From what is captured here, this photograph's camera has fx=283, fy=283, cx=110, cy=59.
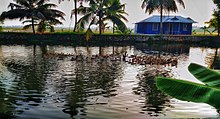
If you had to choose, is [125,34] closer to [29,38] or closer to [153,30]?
[153,30]

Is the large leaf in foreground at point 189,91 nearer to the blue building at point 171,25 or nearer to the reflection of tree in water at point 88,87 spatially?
the reflection of tree in water at point 88,87

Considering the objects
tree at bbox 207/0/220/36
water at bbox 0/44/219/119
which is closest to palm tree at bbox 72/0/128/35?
tree at bbox 207/0/220/36

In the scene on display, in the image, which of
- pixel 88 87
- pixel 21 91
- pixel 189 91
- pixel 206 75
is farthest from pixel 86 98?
pixel 189 91

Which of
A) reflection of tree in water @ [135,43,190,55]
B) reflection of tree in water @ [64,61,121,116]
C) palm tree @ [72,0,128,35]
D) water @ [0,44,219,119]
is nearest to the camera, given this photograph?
water @ [0,44,219,119]

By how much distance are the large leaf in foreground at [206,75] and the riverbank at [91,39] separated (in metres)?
42.3

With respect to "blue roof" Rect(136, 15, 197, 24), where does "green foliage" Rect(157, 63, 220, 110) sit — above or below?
below

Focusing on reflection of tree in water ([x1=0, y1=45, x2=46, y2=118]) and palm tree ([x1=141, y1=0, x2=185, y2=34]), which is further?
palm tree ([x1=141, y1=0, x2=185, y2=34])

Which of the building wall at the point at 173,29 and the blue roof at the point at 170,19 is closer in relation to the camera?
the blue roof at the point at 170,19

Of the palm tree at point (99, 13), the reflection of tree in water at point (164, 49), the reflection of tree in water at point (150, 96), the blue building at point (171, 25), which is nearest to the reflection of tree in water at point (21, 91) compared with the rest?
the reflection of tree in water at point (150, 96)

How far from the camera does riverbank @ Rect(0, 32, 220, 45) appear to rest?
48000mm

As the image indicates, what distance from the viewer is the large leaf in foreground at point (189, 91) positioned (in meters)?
4.45

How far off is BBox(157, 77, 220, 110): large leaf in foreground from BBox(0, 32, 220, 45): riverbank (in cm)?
4313

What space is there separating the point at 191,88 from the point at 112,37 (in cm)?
4746

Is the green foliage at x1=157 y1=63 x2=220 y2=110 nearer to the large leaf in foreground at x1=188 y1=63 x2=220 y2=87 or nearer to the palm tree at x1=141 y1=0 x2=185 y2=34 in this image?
the large leaf in foreground at x1=188 y1=63 x2=220 y2=87
